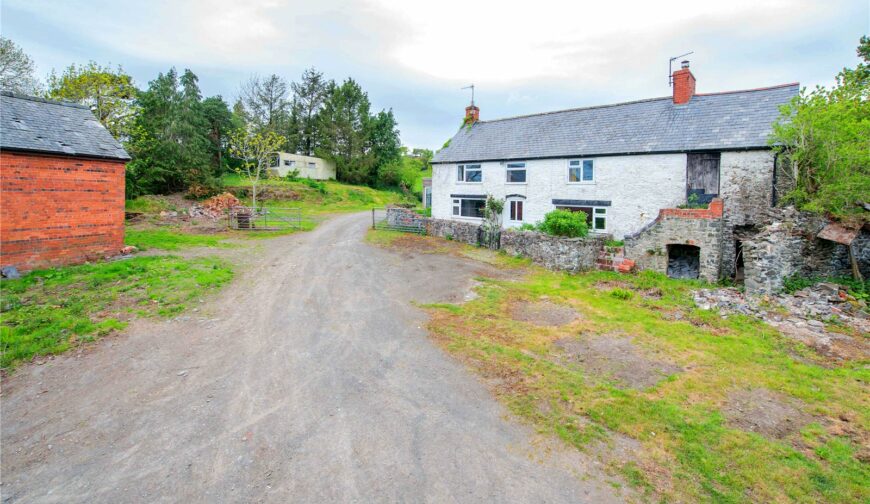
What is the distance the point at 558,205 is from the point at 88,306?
21.0 meters

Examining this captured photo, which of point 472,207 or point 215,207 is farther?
point 215,207

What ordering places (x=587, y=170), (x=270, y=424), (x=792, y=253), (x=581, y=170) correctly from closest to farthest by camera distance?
1. (x=270, y=424)
2. (x=792, y=253)
3. (x=587, y=170)
4. (x=581, y=170)

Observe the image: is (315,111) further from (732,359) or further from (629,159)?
(732,359)

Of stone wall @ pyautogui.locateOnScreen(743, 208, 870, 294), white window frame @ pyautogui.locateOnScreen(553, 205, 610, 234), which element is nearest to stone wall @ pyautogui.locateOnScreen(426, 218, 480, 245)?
white window frame @ pyautogui.locateOnScreen(553, 205, 610, 234)

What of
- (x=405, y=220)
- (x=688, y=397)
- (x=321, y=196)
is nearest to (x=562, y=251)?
(x=688, y=397)

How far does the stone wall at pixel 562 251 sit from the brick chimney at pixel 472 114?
1514 cm

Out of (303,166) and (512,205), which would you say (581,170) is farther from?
(303,166)

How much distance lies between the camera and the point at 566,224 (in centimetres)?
1752

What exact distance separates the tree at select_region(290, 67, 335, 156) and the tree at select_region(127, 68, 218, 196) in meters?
19.8

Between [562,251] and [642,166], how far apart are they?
22.9 ft

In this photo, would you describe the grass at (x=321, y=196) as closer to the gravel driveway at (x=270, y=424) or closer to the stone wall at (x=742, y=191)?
the gravel driveway at (x=270, y=424)

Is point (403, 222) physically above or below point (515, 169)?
below

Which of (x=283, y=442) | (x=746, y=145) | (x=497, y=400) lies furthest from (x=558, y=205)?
(x=283, y=442)

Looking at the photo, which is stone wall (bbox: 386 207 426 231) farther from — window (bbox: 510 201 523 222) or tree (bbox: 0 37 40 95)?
tree (bbox: 0 37 40 95)
